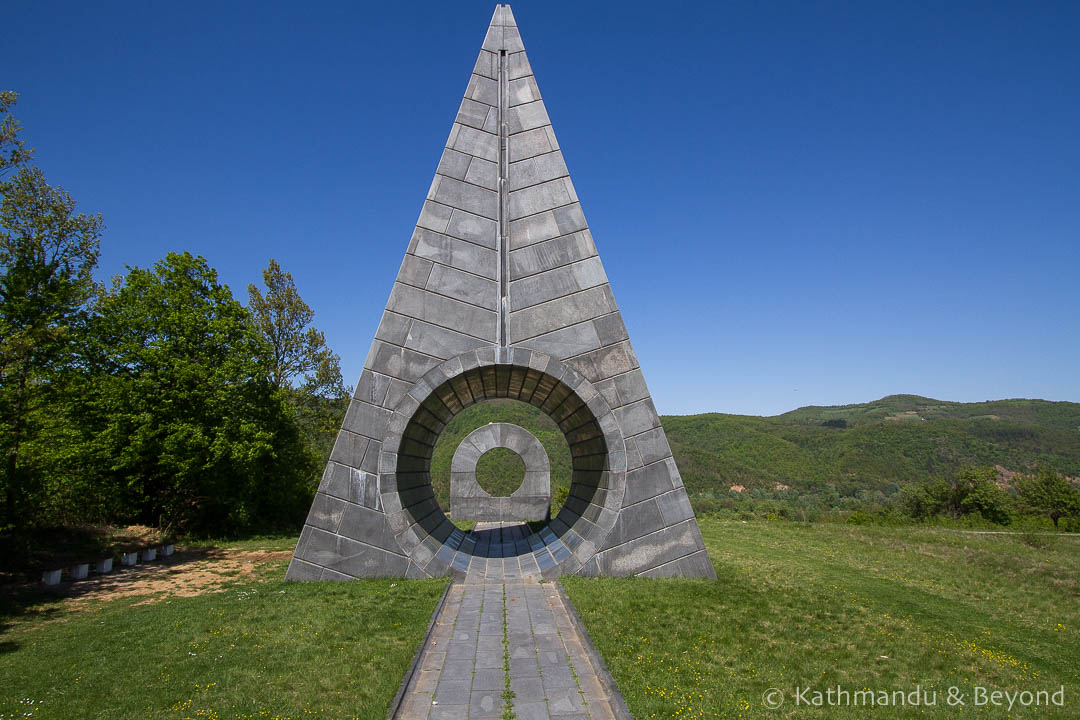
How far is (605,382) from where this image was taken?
10977 millimetres

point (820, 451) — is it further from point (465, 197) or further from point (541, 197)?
point (465, 197)

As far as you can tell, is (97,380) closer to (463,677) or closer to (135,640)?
(135,640)

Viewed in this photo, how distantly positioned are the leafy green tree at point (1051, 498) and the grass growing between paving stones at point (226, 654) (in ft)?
127

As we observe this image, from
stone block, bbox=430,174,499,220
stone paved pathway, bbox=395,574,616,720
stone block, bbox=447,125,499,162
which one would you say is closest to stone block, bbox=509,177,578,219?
stone block, bbox=430,174,499,220

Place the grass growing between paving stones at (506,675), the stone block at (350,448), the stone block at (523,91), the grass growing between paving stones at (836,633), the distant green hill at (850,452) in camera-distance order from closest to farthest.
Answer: the grass growing between paving stones at (506,675) → the grass growing between paving stones at (836,633) → the stone block at (350,448) → the stone block at (523,91) → the distant green hill at (850,452)

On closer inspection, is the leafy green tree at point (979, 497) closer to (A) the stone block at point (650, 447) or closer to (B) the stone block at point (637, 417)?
(A) the stone block at point (650, 447)

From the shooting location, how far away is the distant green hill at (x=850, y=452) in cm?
6272

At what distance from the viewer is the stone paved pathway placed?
5.52 m

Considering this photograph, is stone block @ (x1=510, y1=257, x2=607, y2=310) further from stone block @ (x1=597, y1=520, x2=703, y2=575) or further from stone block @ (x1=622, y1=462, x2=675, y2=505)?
stone block @ (x1=597, y1=520, x2=703, y2=575)

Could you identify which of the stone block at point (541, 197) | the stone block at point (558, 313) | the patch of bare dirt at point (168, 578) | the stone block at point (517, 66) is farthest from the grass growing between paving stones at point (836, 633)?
the stone block at point (517, 66)

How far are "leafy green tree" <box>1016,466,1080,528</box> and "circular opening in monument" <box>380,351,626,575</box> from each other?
34.2 metres

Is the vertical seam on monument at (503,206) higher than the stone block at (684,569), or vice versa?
the vertical seam on monument at (503,206)

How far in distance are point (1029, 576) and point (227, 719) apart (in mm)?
16287

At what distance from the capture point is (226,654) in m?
7.00
